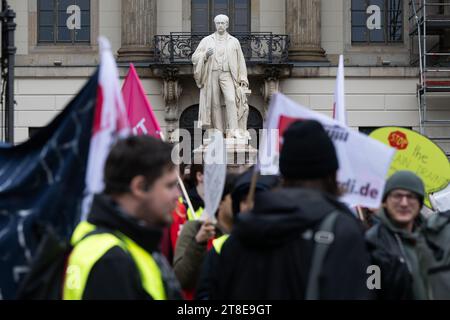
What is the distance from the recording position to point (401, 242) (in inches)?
220

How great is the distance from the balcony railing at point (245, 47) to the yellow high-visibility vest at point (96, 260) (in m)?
26.6

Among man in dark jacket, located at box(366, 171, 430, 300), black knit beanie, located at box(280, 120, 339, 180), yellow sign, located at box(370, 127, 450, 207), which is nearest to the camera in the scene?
black knit beanie, located at box(280, 120, 339, 180)

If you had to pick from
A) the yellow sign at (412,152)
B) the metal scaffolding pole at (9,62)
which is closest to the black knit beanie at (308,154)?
the yellow sign at (412,152)

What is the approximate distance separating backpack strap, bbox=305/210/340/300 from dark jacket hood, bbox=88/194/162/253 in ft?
1.72

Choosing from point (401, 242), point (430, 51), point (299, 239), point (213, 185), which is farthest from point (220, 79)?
point (299, 239)

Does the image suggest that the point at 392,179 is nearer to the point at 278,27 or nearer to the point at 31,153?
the point at 31,153

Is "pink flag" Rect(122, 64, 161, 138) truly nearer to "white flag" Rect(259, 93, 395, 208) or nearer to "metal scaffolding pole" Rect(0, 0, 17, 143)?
"white flag" Rect(259, 93, 395, 208)

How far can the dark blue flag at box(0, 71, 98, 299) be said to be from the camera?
461cm

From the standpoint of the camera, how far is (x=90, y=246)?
4008 millimetres

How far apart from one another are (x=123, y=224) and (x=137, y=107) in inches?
132

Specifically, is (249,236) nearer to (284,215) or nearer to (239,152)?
(284,215)

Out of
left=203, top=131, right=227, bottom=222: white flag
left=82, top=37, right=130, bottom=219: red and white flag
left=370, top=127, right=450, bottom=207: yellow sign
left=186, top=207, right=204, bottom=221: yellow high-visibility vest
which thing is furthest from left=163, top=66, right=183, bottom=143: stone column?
left=82, top=37, right=130, bottom=219: red and white flag
